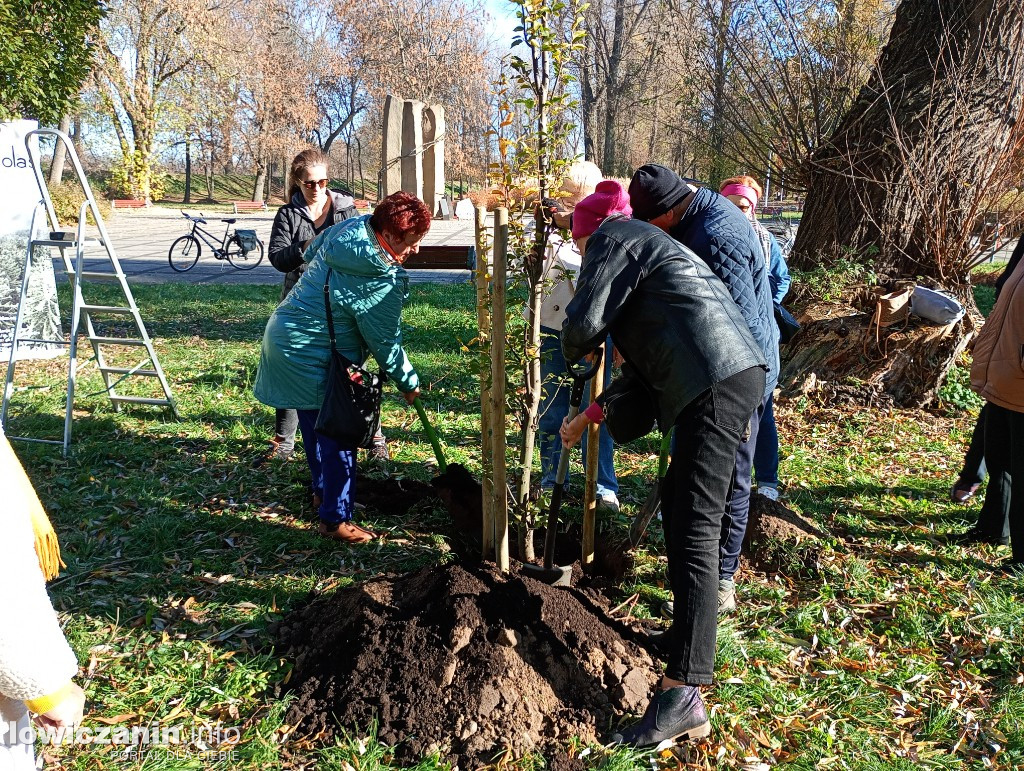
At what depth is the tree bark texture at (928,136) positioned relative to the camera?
6066mm

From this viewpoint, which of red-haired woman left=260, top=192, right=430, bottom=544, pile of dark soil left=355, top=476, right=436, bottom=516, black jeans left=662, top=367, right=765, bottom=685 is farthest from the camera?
pile of dark soil left=355, top=476, right=436, bottom=516

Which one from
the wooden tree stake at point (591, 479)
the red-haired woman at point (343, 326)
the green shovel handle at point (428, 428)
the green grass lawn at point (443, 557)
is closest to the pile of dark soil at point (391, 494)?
the green grass lawn at point (443, 557)

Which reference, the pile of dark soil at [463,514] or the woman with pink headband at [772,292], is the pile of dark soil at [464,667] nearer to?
the pile of dark soil at [463,514]

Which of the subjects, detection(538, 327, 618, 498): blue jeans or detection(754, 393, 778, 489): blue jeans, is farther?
detection(754, 393, 778, 489): blue jeans

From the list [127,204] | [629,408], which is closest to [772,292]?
[629,408]

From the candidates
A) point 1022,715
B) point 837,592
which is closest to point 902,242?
point 837,592

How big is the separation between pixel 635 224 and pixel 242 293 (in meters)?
9.98

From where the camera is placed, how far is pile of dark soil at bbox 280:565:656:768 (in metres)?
2.52

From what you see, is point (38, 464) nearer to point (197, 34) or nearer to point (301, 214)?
point (301, 214)

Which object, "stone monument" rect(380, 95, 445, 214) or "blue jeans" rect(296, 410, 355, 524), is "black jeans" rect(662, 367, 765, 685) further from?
"stone monument" rect(380, 95, 445, 214)

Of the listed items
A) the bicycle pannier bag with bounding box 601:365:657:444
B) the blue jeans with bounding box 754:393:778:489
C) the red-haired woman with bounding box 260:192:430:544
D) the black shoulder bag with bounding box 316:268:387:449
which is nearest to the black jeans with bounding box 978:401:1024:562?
the blue jeans with bounding box 754:393:778:489

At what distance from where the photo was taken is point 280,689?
8.91ft

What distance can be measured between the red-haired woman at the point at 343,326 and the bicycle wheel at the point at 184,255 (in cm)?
1173

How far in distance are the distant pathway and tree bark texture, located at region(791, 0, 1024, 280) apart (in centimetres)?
738
